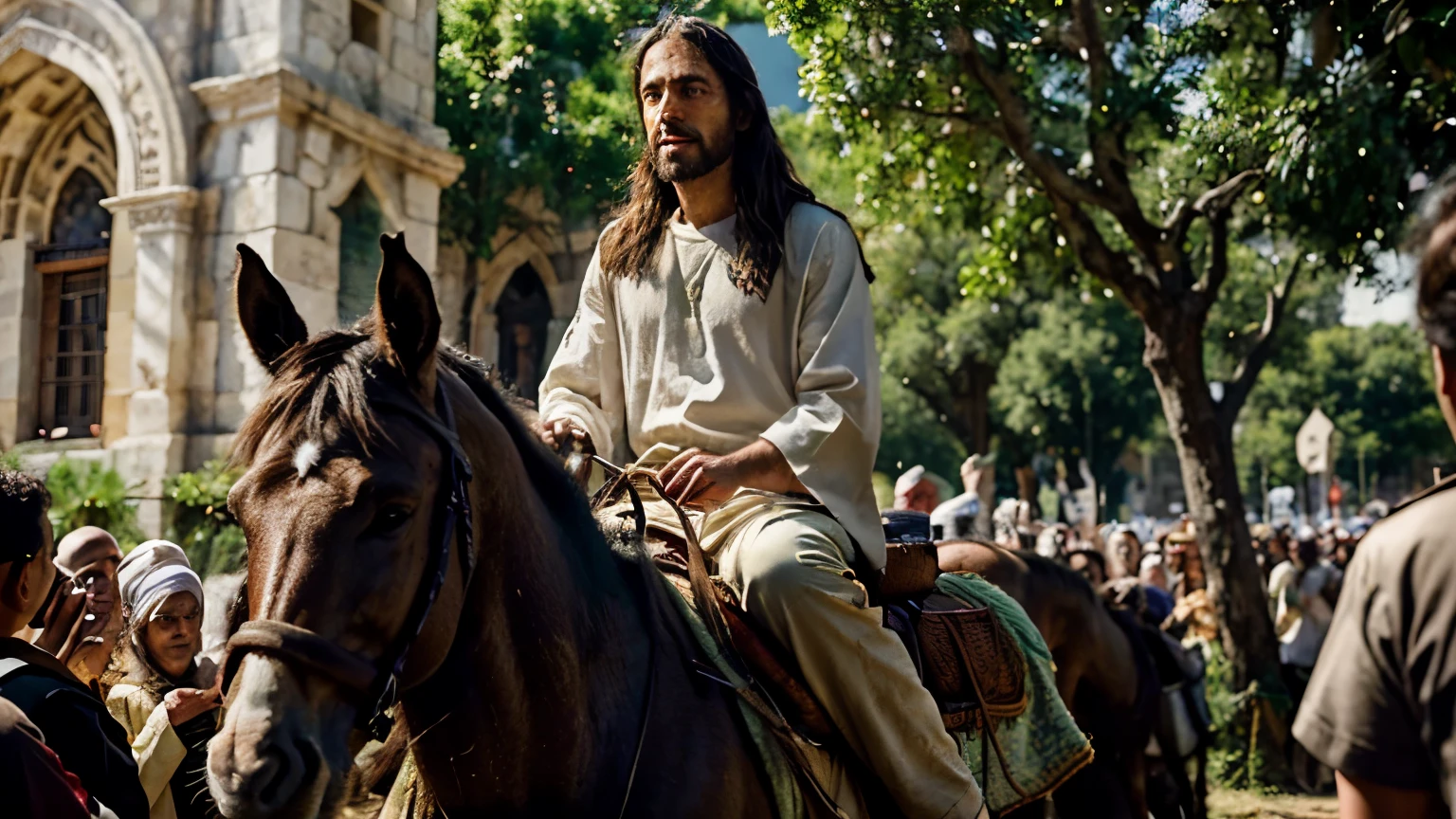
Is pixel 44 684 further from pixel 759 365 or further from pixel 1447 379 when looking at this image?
pixel 1447 379

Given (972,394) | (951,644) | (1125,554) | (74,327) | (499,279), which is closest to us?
(951,644)

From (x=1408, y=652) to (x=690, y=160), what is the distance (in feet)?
7.53

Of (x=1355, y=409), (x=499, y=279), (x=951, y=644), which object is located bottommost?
(x=951, y=644)

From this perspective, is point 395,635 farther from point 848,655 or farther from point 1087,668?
point 1087,668

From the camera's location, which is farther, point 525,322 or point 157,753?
point 525,322

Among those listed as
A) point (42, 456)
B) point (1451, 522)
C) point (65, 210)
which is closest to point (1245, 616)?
point (1451, 522)

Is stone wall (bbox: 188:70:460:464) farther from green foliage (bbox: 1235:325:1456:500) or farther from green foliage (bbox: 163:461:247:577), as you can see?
green foliage (bbox: 1235:325:1456:500)

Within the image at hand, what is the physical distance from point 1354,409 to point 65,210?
58372 mm

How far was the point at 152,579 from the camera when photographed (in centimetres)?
409

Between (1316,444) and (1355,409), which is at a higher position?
(1355,409)

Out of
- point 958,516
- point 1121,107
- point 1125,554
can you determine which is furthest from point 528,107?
point 1125,554

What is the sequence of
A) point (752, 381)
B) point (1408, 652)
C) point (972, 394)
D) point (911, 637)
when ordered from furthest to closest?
1. point (972, 394)
2. point (911, 637)
3. point (752, 381)
4. point (1408, 652)

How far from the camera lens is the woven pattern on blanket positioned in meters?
4.06

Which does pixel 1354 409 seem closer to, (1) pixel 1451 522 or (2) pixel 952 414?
(2) pixel 952 414
